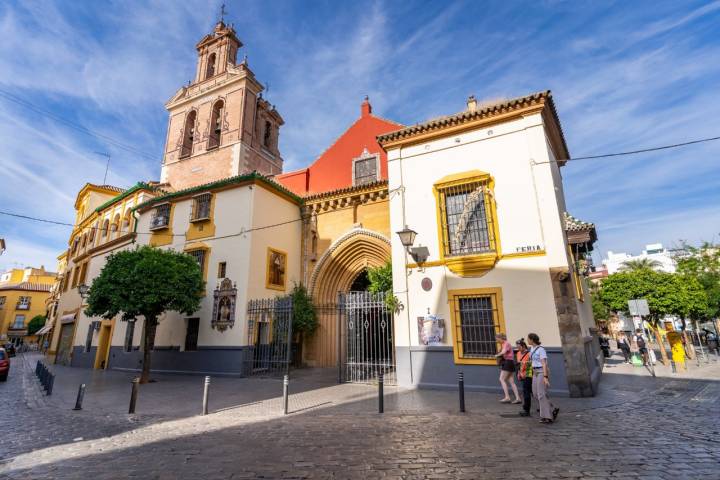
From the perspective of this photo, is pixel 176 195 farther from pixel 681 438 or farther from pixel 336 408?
pixel 681 438

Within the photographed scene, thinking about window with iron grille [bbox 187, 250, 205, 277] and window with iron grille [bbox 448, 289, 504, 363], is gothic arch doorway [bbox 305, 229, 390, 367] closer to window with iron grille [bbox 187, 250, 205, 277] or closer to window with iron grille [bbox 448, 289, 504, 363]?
window with iron grille [bbox 187, 250, 205, 277]

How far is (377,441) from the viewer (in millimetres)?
5184

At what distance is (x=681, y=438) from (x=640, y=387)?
211 inches

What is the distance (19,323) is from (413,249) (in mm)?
61008

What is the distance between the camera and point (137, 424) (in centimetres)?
662

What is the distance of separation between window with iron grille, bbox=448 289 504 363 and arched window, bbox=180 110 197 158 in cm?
2213

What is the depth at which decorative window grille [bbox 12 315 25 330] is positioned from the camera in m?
46.1

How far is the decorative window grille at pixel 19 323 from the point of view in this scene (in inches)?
1814

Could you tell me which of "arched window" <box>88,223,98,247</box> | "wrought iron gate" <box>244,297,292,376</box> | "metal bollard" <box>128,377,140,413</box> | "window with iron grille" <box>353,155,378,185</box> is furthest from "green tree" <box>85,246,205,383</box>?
"arched window" <box>88,223,98,247</box>

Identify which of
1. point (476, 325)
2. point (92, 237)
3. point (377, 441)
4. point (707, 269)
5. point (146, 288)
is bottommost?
point (377, 441)

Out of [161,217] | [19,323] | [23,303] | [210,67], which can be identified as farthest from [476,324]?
[23,303]

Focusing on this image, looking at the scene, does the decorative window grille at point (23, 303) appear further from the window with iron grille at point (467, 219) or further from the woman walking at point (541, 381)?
the woman walking at point (541, 381)

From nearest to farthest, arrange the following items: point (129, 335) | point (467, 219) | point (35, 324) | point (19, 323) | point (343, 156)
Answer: point (467, 219) → point (129, 335) → point (343, 156) → point (35, 324) → point (19, 323)

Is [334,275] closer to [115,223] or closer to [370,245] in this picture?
[370,245]
